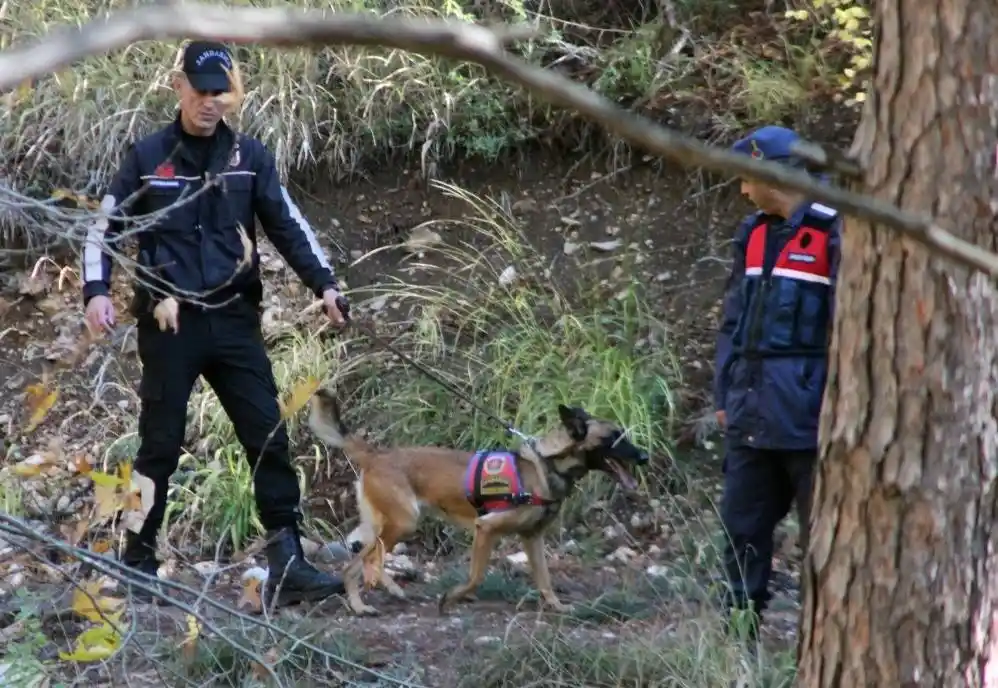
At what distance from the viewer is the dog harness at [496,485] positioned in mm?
5695

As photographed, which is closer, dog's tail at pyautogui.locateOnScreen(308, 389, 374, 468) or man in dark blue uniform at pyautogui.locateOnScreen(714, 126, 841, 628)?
man in dark blue uniform at pyautogui.locateOnScreen(714, 126, 841, 628)

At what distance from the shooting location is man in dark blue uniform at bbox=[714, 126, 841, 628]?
14.7 feet

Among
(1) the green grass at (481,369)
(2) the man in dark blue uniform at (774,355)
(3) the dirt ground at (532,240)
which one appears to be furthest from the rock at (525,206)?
(2) the man in dark blue uniform at (774,355)

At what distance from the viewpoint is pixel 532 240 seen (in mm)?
8469

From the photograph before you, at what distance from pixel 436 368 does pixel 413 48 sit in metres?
6.58

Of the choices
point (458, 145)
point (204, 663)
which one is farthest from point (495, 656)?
point (458, 145)

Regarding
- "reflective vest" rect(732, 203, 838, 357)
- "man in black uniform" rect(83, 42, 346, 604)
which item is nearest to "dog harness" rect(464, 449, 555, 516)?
"man in black uniform" rect(83, 42, 346, 604)

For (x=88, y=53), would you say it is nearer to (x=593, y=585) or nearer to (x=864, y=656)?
(x=864, y=656)

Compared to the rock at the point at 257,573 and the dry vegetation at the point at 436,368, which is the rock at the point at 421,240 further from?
the rock at the point at 257,573

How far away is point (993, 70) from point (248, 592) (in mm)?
2682

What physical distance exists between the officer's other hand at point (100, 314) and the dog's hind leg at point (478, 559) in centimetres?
168

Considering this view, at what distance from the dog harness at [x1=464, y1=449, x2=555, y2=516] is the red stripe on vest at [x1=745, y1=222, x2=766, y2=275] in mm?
1538

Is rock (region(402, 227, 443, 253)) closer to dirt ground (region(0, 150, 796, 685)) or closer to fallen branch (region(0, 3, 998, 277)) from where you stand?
dirt ground (region(0, 150, 796, 685))

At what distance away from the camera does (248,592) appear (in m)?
4.17
